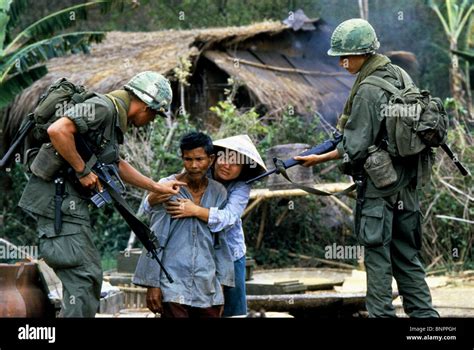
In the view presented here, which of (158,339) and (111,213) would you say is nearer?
(158,339)

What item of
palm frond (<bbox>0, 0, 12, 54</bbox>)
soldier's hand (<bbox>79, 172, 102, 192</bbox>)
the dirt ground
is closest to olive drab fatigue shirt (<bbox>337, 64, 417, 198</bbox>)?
soldier's hand (<bbox>79, 172, 102, 192</bbox>)

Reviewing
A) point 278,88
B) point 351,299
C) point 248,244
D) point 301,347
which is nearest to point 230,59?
point 278,88

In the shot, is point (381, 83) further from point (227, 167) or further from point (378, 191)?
point (227, 167)

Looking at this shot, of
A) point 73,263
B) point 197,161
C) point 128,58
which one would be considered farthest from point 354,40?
point 128,58

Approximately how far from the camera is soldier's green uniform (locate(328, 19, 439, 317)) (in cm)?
684

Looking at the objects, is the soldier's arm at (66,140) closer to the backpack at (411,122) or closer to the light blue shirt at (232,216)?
the light blue shirt at (232,216)

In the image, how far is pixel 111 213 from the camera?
14086 mm

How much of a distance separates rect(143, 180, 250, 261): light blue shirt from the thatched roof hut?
810 cm

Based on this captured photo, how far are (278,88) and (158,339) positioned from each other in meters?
10.4

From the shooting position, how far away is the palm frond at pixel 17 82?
13727 mm

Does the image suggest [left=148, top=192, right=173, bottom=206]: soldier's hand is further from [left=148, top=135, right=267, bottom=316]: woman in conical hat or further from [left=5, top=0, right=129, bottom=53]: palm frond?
[left=5, top=0, right=129, bottom=53]: palm frond

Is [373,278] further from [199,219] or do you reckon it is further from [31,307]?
[31,307]

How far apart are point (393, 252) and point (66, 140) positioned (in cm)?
240

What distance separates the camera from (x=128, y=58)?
17219 mm
